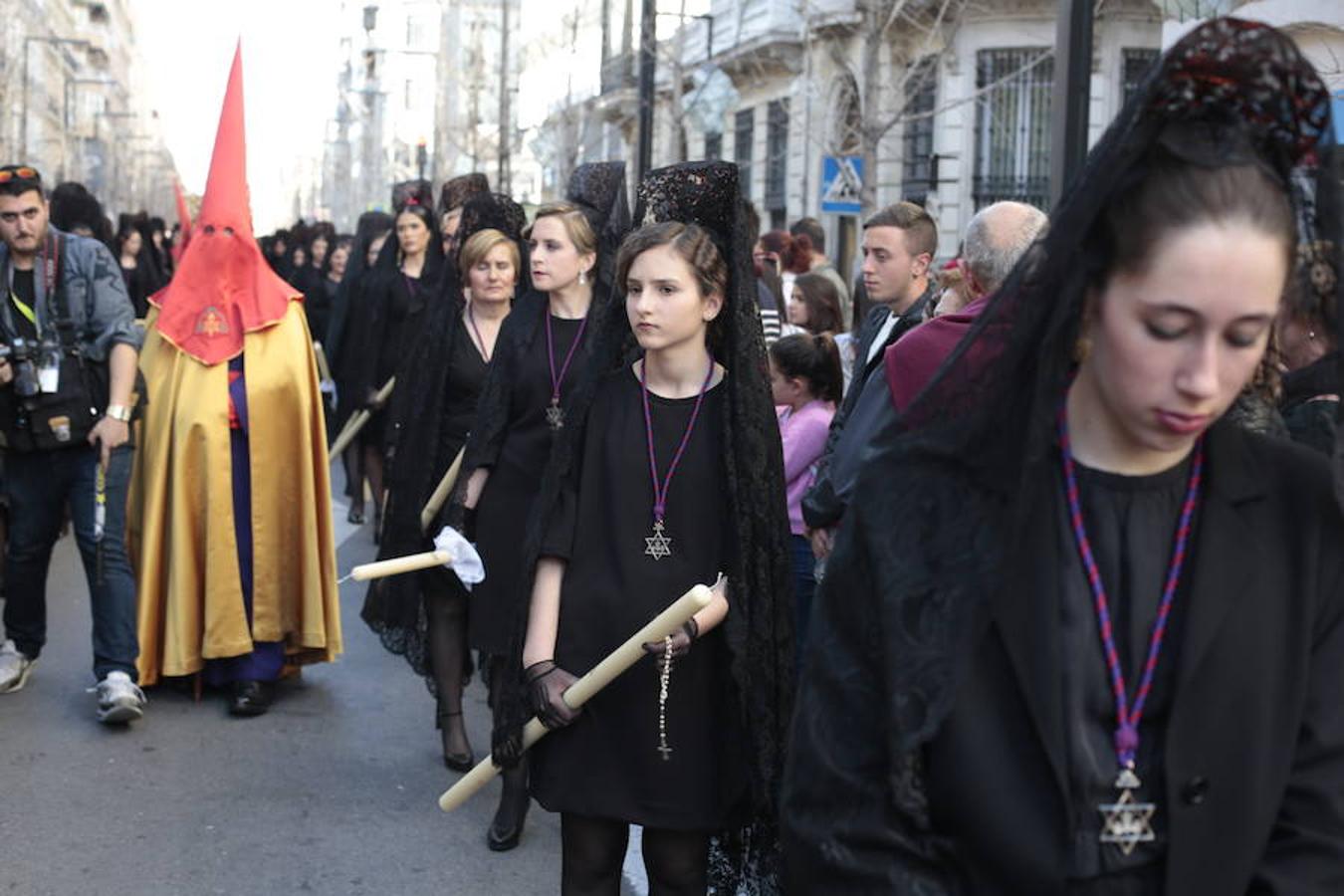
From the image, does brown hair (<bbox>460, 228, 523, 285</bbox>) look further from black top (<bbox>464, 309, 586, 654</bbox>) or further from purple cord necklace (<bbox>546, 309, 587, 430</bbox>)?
purple cord necklace (<bbox>546, 309, 587, 430</bbox>)

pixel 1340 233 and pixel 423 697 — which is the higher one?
pixel 1340 233

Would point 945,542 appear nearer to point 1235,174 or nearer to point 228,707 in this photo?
point 1235,174

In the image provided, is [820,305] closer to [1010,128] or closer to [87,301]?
[87,301]

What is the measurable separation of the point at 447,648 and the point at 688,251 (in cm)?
304

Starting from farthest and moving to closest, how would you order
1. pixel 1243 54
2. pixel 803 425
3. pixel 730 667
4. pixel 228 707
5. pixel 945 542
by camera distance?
pixel 228 707 → pixel 803 425 → pixel 730 667 → pixel 945 542 → pixel 1243 54

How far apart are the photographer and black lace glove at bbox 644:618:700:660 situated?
3768mm

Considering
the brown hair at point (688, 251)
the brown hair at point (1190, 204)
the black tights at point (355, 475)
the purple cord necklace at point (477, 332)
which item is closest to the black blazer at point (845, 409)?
the brown hair at point (688, 251)

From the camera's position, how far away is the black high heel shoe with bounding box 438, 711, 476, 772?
686cm

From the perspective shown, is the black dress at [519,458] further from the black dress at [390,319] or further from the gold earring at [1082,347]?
the black dress at [390,319]

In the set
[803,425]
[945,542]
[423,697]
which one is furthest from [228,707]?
[945,542]

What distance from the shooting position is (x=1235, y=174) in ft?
7.01

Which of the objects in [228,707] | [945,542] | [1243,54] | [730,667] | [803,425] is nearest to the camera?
[1243,54]

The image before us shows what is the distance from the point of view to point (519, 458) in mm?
6133

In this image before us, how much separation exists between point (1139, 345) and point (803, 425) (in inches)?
160
